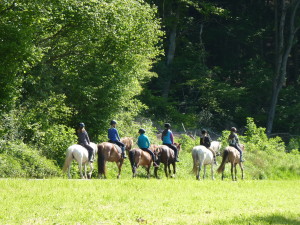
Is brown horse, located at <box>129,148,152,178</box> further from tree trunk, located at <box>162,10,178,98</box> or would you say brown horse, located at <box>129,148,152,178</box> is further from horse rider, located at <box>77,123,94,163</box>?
tree trunk, located at <box>162,10,178,98</box>

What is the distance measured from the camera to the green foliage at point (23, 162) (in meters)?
24.7

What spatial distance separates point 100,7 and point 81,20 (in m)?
1.19

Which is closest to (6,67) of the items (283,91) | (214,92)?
(214,92)

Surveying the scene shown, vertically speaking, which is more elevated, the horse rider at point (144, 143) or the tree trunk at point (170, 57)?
the tree trunk at point (170, 57)

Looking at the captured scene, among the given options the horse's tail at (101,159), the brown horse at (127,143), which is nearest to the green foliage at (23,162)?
the horse's tail at (101,159)

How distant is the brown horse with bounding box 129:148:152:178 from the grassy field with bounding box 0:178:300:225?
331 centimetres

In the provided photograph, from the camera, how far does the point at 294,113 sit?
52.1 meters

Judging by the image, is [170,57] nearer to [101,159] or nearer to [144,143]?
[144,143]

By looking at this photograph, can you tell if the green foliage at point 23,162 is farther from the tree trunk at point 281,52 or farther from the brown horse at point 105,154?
the tree trunk at point 281,52

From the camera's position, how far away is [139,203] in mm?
18031

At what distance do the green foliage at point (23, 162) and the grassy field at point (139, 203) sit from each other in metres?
4.19

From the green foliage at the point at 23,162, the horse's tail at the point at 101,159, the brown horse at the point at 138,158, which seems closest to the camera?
the green foliage at the point at 23,162

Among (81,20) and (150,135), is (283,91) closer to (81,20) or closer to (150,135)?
(150,135)

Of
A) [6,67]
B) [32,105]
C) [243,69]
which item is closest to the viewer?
[6,67]
